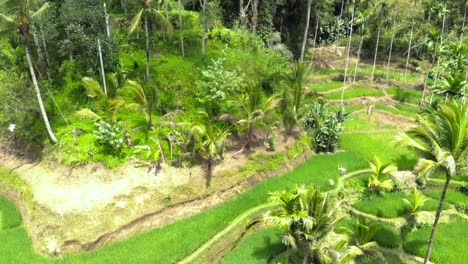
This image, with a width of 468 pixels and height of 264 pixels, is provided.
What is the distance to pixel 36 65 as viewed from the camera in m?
27.4

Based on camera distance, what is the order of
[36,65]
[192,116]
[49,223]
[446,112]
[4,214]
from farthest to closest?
[36,65] < [192,116] < [4,214] < [49,223] < [446,112]

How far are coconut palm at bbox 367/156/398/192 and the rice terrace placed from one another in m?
0.14

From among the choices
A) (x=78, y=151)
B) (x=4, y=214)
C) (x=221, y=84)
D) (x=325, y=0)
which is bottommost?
(x=4, y=214)

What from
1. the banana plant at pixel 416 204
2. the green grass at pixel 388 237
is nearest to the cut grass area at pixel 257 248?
the green grass at pixel 388 237

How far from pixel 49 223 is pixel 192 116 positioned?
10.6 metres

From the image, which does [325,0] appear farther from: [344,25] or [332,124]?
[332,124]

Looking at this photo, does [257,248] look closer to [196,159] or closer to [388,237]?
[196,159]

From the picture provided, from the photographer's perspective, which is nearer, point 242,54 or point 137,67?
point 137,67

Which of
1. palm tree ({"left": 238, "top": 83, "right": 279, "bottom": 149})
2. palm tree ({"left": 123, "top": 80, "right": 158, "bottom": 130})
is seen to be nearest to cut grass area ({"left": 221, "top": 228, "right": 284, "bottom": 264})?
palm tree ({"left": 238, "top": 83, "right": 279, "bottom": 149})

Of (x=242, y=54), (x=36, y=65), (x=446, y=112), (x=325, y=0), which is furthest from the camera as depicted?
(x=325, y=0)

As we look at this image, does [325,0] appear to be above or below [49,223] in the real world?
above

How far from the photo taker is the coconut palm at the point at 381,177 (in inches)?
917

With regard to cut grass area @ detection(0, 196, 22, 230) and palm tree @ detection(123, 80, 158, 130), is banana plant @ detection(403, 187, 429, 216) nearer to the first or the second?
palm tree @ detection(123, 80, 158, 130)

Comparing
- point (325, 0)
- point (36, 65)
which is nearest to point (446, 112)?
point (36, 65)
